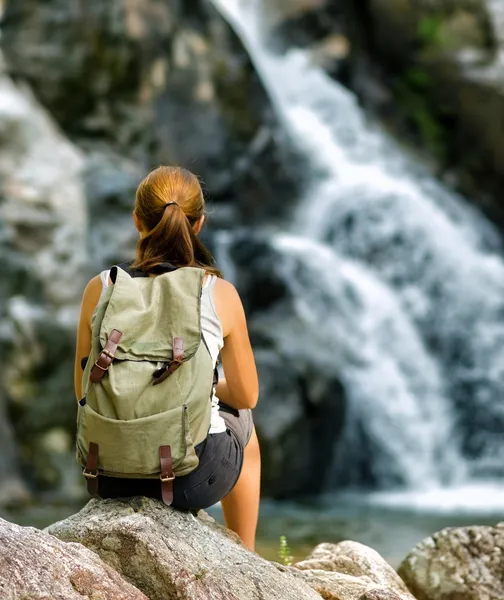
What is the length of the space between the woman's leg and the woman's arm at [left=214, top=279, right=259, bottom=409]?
8.9 inches

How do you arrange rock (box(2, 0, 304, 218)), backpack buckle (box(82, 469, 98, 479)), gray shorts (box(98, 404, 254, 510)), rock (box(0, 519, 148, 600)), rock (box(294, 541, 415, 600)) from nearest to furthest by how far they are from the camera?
rock (box(0, 519, 148, 600))
backpack buckle (box(82, 469, 98, 479))
gray shorts (box(98, 404, 254, 510))
rock (box(294, 541, 415, 600))
rock (box(2, 0, 304, 218))

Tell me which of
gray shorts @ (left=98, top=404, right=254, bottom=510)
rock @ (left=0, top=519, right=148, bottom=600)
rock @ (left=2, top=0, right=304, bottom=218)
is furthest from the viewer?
rock @ (left=2, top=0, right=304, bottom=218)

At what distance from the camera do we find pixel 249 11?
20.4m

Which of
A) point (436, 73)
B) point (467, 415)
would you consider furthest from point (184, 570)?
point (436, 73)

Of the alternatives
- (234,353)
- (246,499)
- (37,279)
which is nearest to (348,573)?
(246,499)

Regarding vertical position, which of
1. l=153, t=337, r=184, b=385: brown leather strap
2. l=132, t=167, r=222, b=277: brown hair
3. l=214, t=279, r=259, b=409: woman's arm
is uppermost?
l=132, t=167, r=222, b=277: brown hair

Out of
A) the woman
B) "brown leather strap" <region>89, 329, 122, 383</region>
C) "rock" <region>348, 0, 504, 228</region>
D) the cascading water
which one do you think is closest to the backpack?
"brown leather strap" <region>89, 329, 122, 383</region>

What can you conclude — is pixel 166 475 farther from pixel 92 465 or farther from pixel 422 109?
pixel 422 109

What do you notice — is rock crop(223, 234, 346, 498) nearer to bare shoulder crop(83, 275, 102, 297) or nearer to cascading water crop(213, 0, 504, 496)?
cascading water crop(213, 0, 504, 496)

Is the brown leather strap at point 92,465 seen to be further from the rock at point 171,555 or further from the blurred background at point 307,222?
the blurred background at point 307,222

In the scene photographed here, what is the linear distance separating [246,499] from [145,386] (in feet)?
2.81

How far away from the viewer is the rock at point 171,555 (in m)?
2.80

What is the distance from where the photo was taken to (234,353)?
3.24m

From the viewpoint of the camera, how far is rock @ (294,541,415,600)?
10.7 ft
